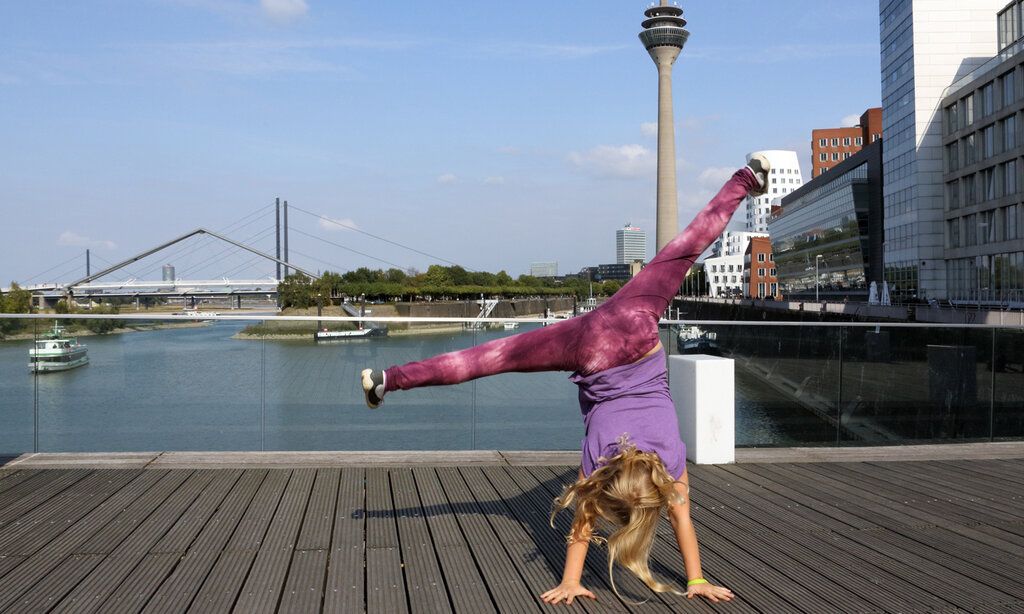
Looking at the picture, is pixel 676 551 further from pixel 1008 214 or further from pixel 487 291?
pixel 487 291

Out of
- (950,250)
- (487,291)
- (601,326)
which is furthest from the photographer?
(487,291)

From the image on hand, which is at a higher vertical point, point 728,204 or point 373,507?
point 728,204

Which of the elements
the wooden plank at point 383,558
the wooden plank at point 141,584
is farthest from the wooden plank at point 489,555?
the wooden plank at point 141,584

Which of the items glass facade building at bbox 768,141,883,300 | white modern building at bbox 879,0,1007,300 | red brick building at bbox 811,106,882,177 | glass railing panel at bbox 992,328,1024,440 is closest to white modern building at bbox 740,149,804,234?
red brick building at bbox 811,106,882,177

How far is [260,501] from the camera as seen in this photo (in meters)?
5.54

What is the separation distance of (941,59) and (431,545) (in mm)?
57181

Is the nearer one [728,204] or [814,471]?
[728,204]

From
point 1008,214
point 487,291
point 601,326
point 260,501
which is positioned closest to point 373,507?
point 260,501

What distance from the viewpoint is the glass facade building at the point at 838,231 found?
6588cm

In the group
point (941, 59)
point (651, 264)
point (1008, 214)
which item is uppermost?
point (941, 59)

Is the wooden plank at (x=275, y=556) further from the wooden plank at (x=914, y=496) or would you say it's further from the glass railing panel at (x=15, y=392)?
the wooden plank at (x=914, y=496)

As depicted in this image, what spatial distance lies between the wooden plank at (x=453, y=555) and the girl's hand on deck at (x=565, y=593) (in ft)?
0.78

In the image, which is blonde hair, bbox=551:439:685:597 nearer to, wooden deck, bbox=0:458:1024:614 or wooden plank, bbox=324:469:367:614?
wooden deck, bbox=0:458:1024:614

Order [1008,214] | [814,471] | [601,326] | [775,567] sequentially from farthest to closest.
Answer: [1008,214]
[814,471]
[775,567]
[601,326]
